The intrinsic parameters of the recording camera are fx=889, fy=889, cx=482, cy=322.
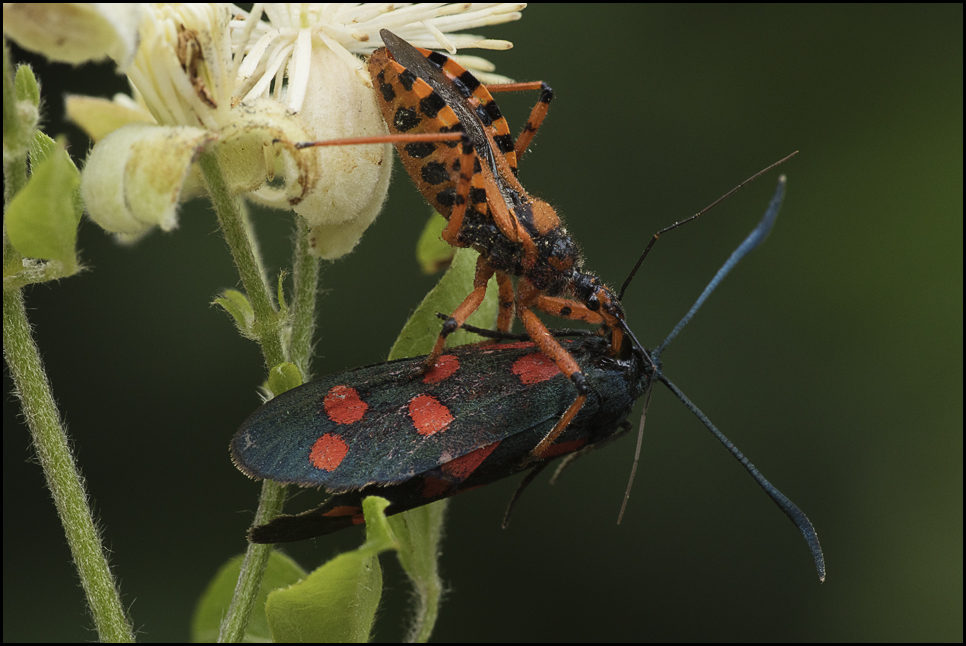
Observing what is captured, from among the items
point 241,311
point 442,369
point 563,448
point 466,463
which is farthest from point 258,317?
point 563,448

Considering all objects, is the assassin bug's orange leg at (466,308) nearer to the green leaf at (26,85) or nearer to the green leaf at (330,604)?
the green leaf at (330,604)

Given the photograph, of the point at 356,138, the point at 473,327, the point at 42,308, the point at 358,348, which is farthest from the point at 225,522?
the point at 356,138

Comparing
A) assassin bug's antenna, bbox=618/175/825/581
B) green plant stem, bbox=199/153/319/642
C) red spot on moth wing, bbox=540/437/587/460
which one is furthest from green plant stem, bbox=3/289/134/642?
assassin bug's antenna, bbox=618/175/825/581

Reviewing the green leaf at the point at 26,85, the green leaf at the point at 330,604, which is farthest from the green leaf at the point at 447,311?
the green leaf at the point at 26,85

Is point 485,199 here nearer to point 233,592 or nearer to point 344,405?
point 344,405

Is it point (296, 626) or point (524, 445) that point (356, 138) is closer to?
point (524, 445)

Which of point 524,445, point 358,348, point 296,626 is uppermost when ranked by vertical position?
point 524,445

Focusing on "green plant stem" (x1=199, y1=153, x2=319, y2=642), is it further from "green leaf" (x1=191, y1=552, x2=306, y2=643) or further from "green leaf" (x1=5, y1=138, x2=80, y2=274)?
"green leaf" (x1=191, y1=552, x2=306, y2=643)
